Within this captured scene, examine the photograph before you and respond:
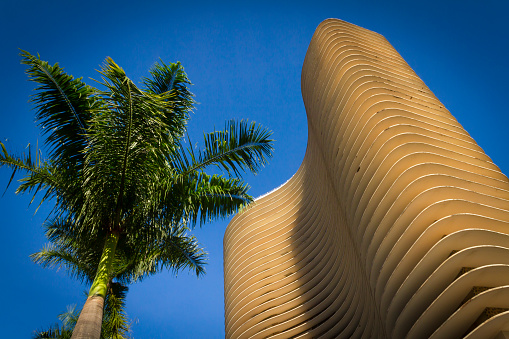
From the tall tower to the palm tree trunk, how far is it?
3797 millimetres

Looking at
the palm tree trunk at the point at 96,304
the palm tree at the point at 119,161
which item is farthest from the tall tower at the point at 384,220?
the palm tree trunk at the point at 96,304

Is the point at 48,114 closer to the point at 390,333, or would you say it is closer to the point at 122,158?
the point at 122,158

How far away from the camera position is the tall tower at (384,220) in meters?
3.65

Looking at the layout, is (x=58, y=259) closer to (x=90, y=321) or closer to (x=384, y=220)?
(x=90, y=321)

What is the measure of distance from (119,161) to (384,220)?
5.17m

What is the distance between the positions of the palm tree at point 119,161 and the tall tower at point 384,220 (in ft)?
7.42

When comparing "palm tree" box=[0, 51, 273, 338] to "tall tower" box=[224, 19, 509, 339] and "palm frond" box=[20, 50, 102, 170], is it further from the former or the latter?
"tall tower" box=[224, 19, 509, 339]

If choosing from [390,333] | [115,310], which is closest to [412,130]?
[390,333]

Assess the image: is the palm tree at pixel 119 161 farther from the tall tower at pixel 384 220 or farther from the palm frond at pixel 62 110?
the tall tower at pixel 384 220

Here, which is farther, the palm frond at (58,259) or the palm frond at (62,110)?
the palm frond at (58,259)

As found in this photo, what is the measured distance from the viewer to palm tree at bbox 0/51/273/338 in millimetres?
7570

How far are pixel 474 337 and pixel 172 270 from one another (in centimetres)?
889

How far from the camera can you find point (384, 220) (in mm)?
4422

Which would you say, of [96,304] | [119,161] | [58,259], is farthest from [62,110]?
[58,259]
